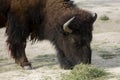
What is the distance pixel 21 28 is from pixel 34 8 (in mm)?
580

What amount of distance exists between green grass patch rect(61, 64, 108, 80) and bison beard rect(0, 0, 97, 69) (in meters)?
0.36

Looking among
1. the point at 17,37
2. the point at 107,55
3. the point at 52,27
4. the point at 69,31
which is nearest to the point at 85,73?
the point at 69,31

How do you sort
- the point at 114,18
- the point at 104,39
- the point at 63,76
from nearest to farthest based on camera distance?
the point at 63,76 → the point at 104,39 → the point at 114,18

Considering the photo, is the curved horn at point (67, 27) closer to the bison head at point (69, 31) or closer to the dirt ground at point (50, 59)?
the bison head at point (69, 31)

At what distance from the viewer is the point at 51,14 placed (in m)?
10.5

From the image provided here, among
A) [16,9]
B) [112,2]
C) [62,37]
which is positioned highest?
[16,9]

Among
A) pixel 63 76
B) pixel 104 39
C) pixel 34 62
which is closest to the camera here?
pixel 63 76

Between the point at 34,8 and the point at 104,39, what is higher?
the point at 34,8

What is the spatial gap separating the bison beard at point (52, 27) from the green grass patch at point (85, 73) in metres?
0.36

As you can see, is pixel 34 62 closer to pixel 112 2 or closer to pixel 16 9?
pixel 16 9

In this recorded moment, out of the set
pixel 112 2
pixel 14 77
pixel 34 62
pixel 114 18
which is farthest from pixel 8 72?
pixel 112 2

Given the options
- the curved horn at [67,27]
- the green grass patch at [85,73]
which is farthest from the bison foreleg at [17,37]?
the green grass patch at [85,73]

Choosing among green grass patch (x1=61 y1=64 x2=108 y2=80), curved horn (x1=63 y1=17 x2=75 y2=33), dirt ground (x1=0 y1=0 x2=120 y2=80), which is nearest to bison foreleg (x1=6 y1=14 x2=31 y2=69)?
dirt ground (x1=0 y1=0 x2=120 y2=80)

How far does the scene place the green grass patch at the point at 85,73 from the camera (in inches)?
363
